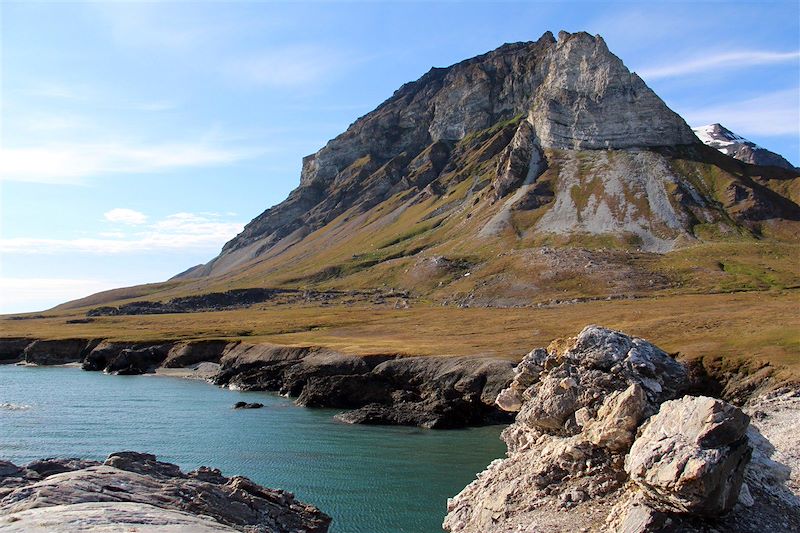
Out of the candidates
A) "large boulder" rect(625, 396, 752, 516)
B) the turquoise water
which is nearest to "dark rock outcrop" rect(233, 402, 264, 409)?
the turquoise water

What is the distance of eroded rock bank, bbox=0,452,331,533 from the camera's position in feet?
86.3

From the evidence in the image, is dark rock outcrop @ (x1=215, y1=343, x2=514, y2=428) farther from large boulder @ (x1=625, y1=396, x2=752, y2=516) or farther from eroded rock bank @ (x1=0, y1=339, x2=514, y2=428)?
large boulder @ (x1=625, y1=396, x2=752, y2=516)

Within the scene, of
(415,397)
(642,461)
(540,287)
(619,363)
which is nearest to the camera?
(642,461)

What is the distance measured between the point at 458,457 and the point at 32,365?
10891cm

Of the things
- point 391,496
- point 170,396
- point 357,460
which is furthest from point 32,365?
point 391,496

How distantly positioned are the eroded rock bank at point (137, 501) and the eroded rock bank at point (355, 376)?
32.9 m

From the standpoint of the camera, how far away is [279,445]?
60688mm

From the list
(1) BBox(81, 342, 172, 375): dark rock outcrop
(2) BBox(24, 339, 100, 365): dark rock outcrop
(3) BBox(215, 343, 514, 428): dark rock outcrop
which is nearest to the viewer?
(3) BBox(215, 343, 514, 428): dark rock outcrop

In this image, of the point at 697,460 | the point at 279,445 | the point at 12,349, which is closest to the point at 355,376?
the point at 279,445

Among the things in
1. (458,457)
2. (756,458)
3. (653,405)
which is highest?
(653,405)

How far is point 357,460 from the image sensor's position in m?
55.0

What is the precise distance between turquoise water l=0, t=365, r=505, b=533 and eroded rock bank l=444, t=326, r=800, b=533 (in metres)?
7.50

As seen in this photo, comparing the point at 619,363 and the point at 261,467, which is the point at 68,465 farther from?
the point at 619,363

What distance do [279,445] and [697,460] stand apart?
1711 inches
